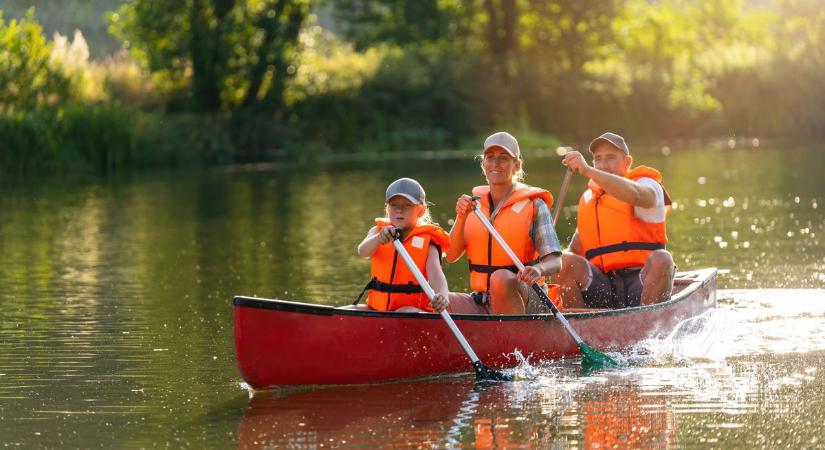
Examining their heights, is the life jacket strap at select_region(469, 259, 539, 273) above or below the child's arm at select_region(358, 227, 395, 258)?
below

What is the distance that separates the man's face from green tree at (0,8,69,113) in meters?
16.8

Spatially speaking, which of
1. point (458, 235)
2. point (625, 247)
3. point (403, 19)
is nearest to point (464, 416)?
point (458, 235)

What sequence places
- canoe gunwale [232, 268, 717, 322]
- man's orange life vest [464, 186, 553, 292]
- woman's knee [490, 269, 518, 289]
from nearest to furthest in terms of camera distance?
canoe gunwale [232, 268, 717, 322]
woman's knee [490, 269, 518, 289]
man's orange life vest [464, 186, 553, 292]

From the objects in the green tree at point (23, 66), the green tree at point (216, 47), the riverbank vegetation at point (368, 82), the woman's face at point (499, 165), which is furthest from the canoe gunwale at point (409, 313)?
the green tree at point (216, 47)

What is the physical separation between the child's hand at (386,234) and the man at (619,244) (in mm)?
1490

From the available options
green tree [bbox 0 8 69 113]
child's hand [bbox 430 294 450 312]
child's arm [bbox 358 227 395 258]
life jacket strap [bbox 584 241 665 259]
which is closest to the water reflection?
child's hand [bbox 430 294 450 312]

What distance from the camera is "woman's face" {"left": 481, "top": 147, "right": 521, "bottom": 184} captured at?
7.56m

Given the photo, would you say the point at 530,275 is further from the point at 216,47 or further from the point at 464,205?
the point at 216,47

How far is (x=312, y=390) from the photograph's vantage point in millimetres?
7121

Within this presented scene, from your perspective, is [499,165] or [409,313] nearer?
[409,313]

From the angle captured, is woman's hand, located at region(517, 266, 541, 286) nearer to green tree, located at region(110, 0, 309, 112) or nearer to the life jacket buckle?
the life jacket buckle

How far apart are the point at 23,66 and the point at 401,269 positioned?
18063 mm

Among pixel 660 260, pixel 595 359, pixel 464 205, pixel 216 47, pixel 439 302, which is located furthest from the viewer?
pixel 216 47

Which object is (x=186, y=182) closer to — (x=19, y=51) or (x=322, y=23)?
(x=19, y=51)
